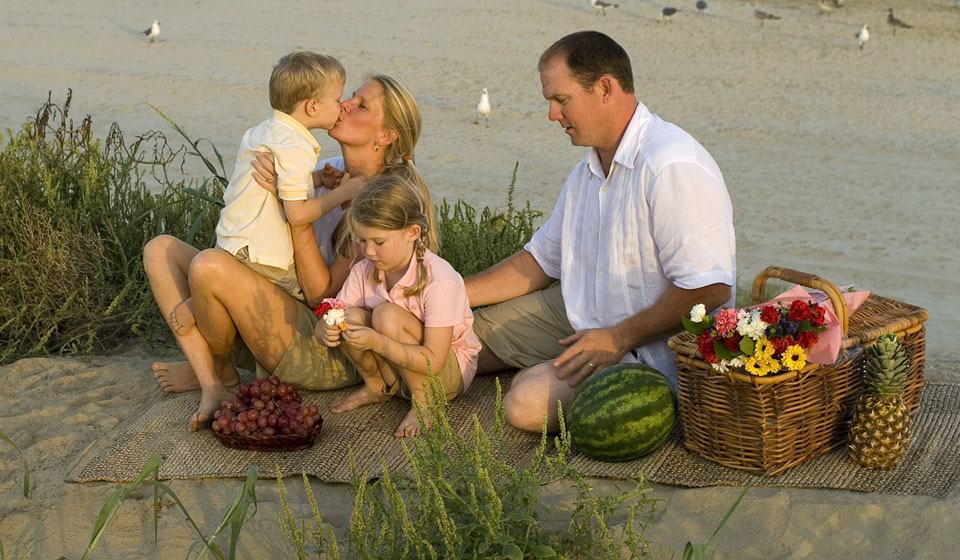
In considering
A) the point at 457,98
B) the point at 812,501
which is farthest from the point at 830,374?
the point at 457,98

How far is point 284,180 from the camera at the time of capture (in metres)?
4.65

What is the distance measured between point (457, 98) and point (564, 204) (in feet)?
34.0

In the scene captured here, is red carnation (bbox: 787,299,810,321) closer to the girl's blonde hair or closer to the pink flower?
the pink flower

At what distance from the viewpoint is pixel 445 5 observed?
845 inches

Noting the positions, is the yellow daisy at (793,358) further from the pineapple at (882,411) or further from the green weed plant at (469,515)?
the green weed plant at (469,515)

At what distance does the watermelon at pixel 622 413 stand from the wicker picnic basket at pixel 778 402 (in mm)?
103

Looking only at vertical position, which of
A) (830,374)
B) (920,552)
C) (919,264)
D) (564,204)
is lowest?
(919,264)

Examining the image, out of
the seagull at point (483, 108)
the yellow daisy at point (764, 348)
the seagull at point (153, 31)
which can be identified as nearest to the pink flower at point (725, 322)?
the yellow daisy at point (764, 348)

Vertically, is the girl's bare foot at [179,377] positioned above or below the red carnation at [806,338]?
below

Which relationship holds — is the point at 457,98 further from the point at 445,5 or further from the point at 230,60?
the point at 445,5

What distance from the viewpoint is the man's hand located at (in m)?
4.70

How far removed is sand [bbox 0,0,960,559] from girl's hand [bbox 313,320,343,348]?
1.93 feet

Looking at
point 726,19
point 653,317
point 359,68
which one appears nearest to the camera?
point 653,317

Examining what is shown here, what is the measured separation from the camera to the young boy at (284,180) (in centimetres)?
470
